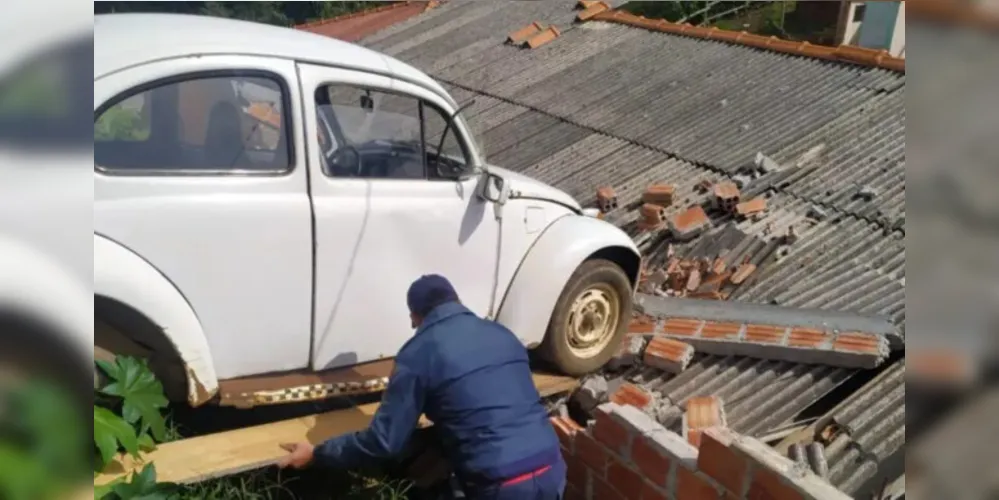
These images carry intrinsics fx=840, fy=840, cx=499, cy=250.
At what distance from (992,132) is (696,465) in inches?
102

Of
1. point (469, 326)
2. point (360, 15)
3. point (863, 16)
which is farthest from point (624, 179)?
point (863, 16)

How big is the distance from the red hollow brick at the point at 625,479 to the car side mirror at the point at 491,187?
1442 mm

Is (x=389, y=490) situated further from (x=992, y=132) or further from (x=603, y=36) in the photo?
(x=603, y=36)

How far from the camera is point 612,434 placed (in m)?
3.81

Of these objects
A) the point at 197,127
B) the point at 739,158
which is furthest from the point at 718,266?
the point at 197,127

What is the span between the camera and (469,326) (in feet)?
11.5

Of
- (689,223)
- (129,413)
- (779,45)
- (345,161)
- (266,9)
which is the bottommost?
(129,413)

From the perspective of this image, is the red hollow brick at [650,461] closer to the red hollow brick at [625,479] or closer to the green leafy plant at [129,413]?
the red hollow brick at [625,479]

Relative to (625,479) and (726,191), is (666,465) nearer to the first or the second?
(625,479)

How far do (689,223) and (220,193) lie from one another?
4045mm

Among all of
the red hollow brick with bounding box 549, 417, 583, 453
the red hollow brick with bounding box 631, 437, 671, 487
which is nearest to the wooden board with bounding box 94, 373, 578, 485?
the red hollow brick with bounding box 549, 417, 583, 453

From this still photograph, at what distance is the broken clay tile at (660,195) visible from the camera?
6871 millimetres

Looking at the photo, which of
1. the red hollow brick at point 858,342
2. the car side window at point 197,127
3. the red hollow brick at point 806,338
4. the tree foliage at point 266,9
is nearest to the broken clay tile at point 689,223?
the red hollow brick at point 806,338

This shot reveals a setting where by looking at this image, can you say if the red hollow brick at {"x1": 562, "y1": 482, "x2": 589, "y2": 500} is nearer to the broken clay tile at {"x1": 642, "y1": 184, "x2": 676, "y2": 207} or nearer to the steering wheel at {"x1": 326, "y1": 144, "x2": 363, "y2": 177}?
the steering wheel at {"x1": 326, "y1": 144, "x2": 363, "y2": 177}
